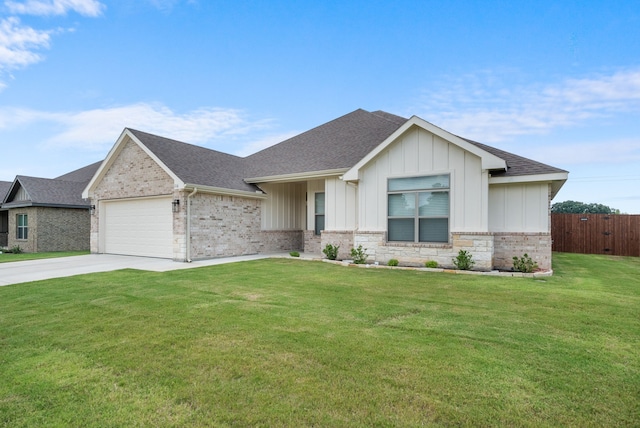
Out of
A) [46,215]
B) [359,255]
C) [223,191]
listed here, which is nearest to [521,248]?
[359,255]

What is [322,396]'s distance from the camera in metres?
2.76

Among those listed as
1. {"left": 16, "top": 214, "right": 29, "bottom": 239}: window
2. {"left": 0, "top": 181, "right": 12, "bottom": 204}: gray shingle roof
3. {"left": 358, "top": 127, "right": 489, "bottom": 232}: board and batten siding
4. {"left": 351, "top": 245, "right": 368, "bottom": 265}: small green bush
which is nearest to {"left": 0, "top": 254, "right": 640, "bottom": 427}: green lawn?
{"left": 358, "top": 127, "right": 489, "bottom": 232}: board and batten siding

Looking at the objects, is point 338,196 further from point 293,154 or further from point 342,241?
point 293,154

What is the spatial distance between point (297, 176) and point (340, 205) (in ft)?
7.21

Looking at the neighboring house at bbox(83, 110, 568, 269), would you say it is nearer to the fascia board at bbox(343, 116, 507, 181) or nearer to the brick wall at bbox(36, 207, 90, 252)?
the fascia board at bbox(343, 116, 507, 181)

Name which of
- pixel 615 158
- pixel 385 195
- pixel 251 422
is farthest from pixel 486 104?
pixel 251 422

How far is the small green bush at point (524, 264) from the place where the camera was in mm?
9219

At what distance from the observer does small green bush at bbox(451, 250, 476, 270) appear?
30.9 feet

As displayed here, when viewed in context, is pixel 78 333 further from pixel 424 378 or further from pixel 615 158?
pixel 615 158

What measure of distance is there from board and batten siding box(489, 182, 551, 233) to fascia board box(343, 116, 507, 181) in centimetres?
104

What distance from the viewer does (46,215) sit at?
59.0 feet

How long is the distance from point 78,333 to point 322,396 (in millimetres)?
3558

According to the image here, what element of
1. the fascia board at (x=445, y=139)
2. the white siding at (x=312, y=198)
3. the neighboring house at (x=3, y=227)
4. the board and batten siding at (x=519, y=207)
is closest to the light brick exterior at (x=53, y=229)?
the neighboring house at (x=3, y=227)

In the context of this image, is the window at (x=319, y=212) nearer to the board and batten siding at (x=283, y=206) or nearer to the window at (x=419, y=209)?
the board and batten siding at (x=283, y=206)
